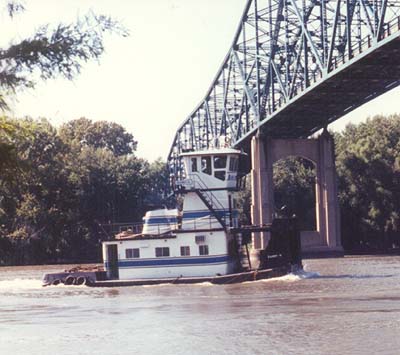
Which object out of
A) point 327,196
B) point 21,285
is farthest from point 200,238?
point 327,196

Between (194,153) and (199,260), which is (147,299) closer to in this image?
(199,260)

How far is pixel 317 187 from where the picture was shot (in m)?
76.1

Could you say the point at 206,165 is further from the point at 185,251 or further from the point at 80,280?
the point at 80,280

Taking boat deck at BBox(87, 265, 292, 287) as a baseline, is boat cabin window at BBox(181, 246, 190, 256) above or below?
above

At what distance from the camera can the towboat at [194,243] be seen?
38.9m

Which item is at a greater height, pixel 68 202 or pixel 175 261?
pixel 68 202

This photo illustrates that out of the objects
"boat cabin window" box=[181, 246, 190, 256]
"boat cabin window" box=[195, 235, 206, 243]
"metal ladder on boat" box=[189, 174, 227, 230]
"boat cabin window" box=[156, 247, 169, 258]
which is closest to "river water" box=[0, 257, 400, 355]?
"boat cabin window" box=[156, 247, 169, 258]

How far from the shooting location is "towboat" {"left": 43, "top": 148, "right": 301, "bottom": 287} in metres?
38.9

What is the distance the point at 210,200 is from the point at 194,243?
2.21m

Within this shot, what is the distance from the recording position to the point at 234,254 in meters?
40.3

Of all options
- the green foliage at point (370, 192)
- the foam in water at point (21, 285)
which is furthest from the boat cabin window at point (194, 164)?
the green foliage at point (370, 192)

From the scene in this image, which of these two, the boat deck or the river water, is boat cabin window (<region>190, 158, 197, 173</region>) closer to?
the boat deck

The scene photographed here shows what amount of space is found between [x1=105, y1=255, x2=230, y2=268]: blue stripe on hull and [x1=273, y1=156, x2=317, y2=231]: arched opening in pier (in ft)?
148

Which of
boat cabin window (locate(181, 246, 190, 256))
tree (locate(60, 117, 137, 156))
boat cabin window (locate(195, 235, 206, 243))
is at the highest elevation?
tree (locate(60, 117, 137, 156))
